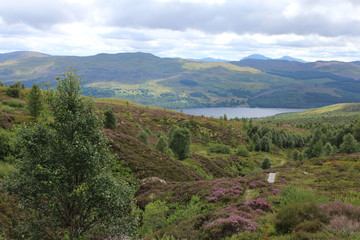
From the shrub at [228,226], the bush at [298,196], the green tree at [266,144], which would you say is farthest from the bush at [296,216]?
the green tree at [266,144]

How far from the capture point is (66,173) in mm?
11125

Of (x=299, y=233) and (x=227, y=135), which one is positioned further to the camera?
(x=227, y=135)

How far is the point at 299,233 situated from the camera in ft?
32.3

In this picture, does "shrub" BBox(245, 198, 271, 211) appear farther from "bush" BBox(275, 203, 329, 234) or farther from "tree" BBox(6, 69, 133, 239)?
"tree" BBox(6, 69, 133, 239)

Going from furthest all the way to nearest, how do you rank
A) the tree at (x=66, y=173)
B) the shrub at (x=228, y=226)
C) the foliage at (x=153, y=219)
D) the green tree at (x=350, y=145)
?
the green tree at (x=350, y=145) < the foliage at (x=153, y=219) < the shrub at (x=228, y=226) < the tree at (x=66, y=173)

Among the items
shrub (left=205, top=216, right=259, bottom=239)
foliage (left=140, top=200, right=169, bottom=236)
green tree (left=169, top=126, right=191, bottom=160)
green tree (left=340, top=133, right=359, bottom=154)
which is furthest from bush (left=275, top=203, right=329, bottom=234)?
green tree (left=340, top=133, right=359, bottom=154)

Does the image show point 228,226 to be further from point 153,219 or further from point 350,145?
point 350,145

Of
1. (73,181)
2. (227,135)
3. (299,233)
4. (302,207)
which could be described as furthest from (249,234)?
(227,135)

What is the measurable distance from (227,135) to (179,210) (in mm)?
90151

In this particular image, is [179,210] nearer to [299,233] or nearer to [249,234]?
[249,234]

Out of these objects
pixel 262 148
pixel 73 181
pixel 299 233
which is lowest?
pixel 262 148

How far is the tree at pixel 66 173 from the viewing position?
10906 mm

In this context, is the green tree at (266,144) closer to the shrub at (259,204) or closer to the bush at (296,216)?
the shrub at (259,204)

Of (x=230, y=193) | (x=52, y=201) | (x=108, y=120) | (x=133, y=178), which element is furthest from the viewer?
(x=108, y=120)
